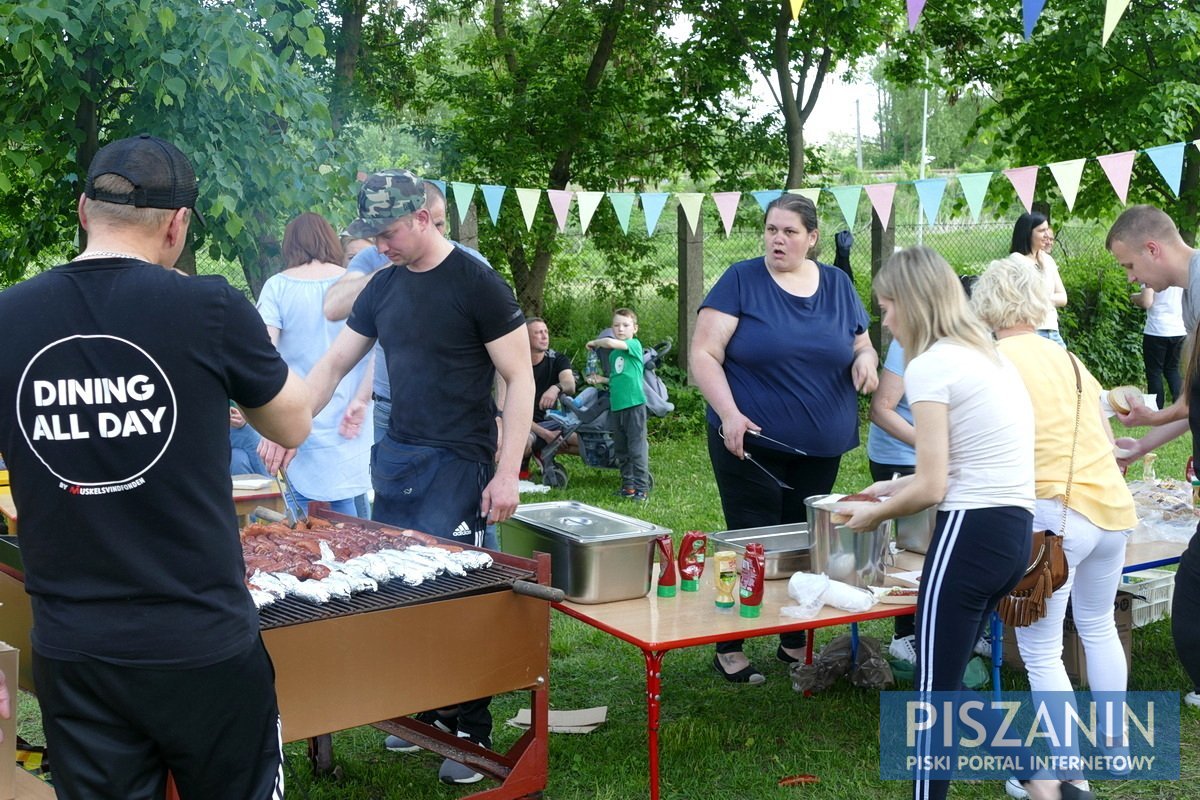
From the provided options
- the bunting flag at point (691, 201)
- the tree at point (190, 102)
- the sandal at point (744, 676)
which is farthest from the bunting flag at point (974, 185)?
the sandal at point (744, 676)

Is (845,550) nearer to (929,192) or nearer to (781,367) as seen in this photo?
(781,367)

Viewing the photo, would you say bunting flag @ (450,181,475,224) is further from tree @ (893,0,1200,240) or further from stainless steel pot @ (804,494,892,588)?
tree @ (893,0,1200,240)

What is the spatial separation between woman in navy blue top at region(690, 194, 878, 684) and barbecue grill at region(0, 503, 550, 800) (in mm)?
1419

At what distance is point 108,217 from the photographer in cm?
205

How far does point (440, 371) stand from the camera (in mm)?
3615

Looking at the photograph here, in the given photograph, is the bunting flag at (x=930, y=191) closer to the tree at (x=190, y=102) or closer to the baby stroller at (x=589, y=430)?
the baby stroller at (x=589, y=430)

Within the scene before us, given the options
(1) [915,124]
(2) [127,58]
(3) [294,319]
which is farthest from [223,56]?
(1) [915,124]

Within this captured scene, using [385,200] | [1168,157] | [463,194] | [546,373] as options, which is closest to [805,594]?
[385,200]

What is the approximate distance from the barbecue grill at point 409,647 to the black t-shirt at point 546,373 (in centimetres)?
562

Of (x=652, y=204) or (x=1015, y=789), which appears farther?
(x=652, y=204)

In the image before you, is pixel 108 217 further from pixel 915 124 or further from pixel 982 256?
pixel 915 124

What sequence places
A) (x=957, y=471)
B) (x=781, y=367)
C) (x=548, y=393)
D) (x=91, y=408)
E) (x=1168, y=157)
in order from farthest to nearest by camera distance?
(x=548, y=393), (x=1168, y=157), (x=781, y=367), (x=957, y=471), (x=91, y=408)

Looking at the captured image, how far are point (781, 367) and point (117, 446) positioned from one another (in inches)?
113

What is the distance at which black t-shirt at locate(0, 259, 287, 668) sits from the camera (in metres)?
1.97
